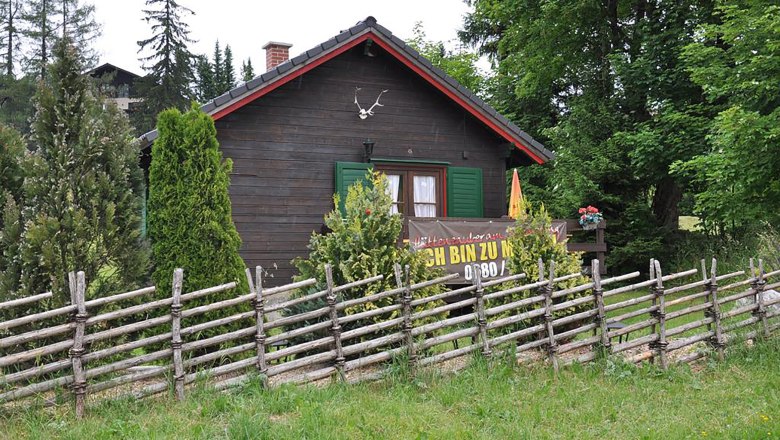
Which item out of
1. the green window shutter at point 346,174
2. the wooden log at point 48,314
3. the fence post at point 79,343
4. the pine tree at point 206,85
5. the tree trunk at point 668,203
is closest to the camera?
the wooden log at point 48,314

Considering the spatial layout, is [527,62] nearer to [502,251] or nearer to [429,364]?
[502,251]

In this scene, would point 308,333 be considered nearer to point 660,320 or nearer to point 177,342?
point 177,342

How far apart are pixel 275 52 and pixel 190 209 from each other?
9.07m

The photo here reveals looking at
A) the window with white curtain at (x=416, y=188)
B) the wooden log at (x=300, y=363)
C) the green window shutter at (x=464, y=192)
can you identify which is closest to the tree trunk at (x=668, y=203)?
the green window shutter at (x=464, y=192)

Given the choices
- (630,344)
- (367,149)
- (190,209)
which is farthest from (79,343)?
(367,149)

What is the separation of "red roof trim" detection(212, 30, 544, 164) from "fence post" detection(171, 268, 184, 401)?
6.00m

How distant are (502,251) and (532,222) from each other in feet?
12.2

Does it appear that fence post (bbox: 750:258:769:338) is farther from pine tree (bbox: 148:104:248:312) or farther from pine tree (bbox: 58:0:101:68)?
pine tree (bbox: 58:0:101:68)

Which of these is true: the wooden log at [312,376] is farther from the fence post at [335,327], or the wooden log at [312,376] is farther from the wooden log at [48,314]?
the wooden log at [48,314]

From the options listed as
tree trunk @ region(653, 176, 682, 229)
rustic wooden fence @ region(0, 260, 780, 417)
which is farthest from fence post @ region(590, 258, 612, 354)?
tree trunk @ region(653, 176, 682, 229)

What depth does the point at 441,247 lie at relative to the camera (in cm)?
1223

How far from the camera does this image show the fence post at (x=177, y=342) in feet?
20.7

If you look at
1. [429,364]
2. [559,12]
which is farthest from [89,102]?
[559,12]

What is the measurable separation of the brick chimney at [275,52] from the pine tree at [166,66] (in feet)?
76.1
